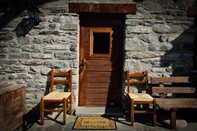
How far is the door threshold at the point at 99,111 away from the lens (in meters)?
3.43

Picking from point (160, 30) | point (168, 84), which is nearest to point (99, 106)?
point (168, 84)

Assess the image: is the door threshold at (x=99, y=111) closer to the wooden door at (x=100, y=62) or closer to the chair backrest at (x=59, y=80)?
the wooden door at (x=100, y=62)

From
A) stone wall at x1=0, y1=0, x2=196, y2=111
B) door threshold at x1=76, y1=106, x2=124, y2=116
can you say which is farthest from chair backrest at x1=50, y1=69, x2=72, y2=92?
door threshold at x1=76, y1=106, x2=124, y2=116

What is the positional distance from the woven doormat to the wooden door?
567mm

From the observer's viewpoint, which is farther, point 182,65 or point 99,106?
point 99,106

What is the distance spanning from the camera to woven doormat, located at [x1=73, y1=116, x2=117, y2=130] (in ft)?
9.57

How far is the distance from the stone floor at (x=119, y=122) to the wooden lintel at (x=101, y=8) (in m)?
2.25

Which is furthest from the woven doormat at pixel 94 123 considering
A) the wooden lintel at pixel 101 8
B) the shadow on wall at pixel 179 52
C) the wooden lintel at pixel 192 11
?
the wooden lintel at pixel 192 11

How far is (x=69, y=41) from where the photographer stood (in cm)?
357

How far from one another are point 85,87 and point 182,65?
91.0 inches

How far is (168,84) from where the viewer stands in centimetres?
358

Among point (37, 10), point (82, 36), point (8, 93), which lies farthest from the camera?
point (82, 36)

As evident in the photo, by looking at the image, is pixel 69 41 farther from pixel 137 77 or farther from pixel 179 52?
pixel 179 52

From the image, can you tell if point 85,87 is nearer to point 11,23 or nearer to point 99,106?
point 99,106
